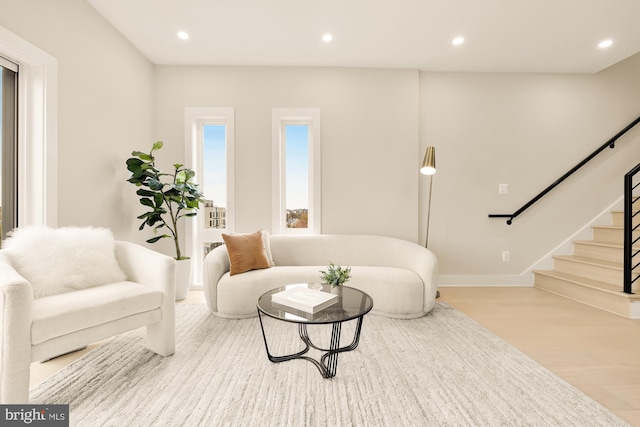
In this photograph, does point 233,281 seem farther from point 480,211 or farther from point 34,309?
point 480,211

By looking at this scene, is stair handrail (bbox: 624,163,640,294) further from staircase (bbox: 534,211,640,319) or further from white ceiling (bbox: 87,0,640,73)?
white ceiling (bbox: 87,0,640,73)

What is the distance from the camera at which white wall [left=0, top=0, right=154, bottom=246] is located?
87.6 inches

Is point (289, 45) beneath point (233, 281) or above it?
above

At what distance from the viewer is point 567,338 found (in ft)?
7.86

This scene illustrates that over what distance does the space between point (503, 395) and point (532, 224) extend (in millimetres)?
3109

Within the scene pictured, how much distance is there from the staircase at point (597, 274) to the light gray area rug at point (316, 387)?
1646 millimetres

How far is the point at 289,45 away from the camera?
3234 mm

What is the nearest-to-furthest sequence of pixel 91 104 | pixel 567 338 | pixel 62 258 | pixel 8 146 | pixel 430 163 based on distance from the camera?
pixel 62 258
pixel 8 146
pixel 567 338
pixel 91 104
pixel 430 163

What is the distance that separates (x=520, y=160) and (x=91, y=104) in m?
4.91

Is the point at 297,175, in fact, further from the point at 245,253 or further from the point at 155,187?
the point at 155,187

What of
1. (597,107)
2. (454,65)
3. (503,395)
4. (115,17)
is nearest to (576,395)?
(503,395)

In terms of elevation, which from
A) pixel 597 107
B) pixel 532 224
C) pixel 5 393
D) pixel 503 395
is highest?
pixel 597 107

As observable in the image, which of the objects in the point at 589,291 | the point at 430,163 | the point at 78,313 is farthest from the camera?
the point at 430,163

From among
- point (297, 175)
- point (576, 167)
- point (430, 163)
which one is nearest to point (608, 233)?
point (576, 167)
